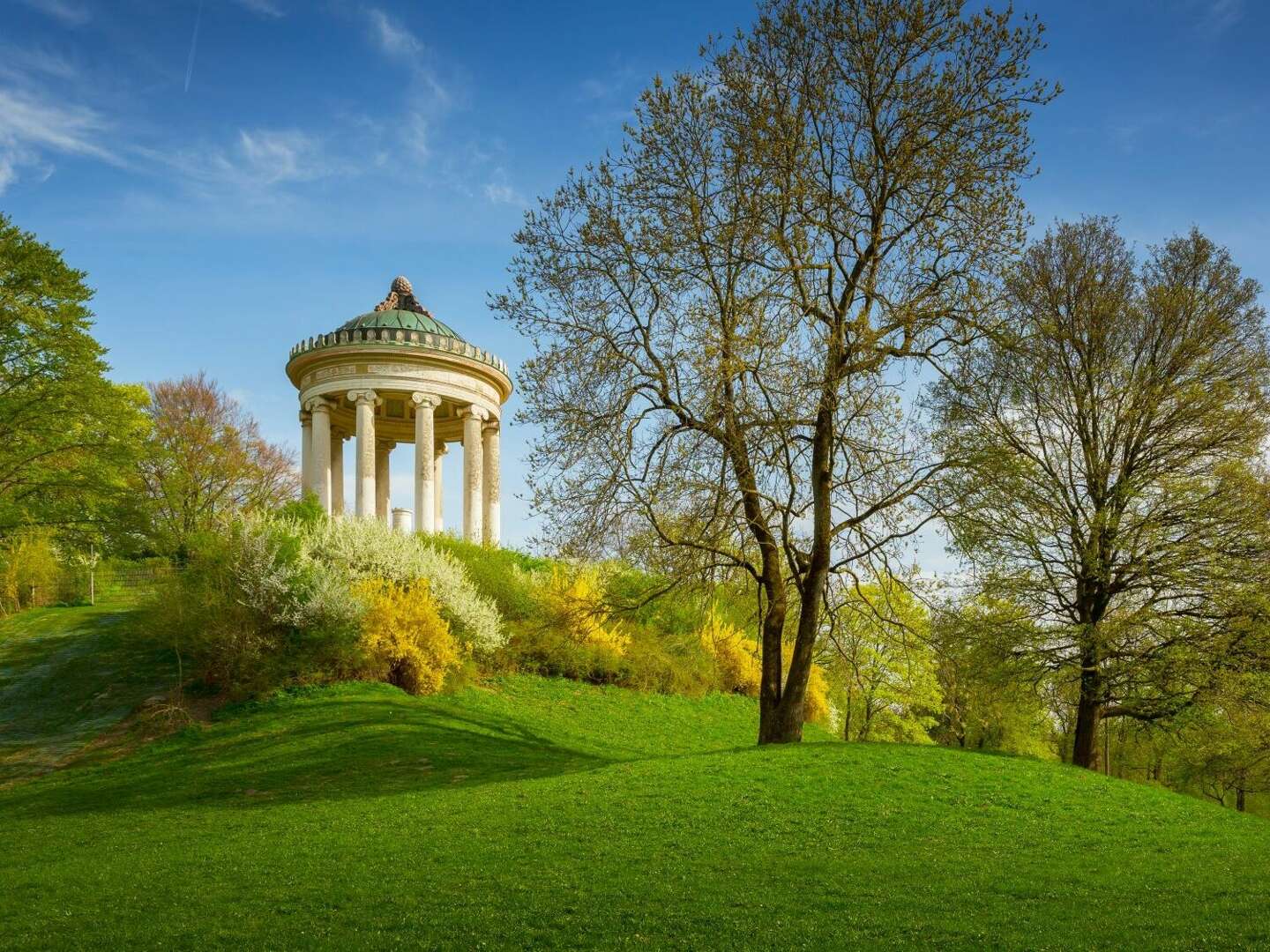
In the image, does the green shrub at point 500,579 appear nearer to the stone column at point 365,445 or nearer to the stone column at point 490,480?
the stone column at point 365,445

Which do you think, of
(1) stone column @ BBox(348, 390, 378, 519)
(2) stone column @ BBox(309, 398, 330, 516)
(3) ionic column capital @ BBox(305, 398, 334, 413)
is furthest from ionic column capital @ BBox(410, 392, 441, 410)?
(2) stone column @ BBox(309, 398, 330, 516)

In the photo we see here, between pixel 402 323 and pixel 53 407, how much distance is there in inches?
508

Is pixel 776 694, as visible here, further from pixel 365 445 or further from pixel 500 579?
pixel 365 445

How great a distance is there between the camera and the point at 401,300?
3559cm

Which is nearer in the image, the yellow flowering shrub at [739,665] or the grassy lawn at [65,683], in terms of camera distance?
the grassy lawn at [65,683]

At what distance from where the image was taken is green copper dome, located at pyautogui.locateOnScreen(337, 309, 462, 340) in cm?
3231

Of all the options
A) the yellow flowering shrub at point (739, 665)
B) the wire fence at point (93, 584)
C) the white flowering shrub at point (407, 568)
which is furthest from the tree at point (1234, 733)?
the wire fence at point (93, 584)

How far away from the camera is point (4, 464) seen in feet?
71.3

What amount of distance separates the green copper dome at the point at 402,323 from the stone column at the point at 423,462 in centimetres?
238

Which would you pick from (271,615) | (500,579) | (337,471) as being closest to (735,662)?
(500,579)

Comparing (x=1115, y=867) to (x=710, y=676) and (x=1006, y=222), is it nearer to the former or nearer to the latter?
(x=1006, y=222)

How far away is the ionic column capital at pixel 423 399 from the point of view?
31.2 metres

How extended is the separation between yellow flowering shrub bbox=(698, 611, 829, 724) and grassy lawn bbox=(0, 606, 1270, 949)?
11.1m

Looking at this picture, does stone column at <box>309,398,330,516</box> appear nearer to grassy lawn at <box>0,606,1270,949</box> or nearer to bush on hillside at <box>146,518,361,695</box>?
bush on hillside at <box>146,518,361,695</box>
